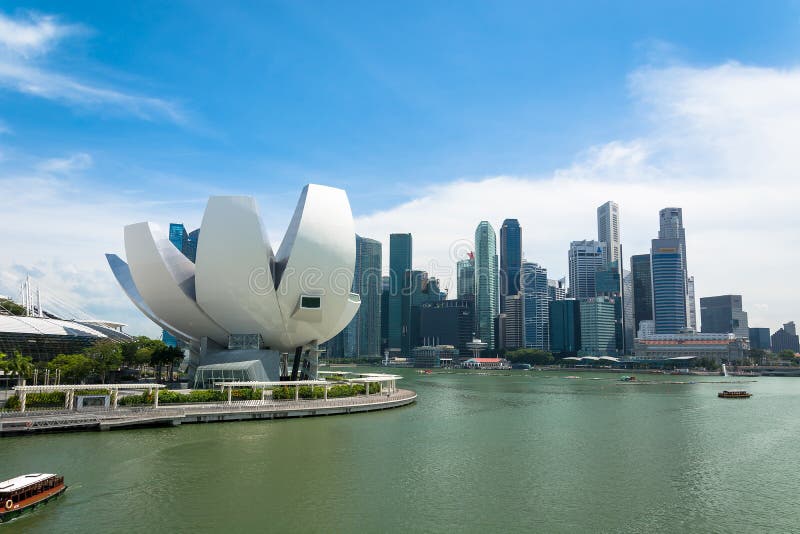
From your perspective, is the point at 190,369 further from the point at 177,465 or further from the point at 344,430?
the point at 177,465

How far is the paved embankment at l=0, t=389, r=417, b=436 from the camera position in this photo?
3100cm

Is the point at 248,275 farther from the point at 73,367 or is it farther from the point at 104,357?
the point at 104,357

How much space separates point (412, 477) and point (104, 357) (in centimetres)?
4209

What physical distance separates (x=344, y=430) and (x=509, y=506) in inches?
623

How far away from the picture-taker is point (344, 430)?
34469 millimetres

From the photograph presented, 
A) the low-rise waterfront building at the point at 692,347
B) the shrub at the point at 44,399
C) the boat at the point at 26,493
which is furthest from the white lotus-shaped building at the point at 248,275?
the low-rise waterfront building at the point at 692,347

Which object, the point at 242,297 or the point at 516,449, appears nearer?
the point at 516,449

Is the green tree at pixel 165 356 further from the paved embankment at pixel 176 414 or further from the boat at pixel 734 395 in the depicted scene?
the boat at pixel 734 395

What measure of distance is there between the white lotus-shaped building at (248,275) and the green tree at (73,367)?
245 inches

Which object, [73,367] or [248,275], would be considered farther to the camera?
[73,367]

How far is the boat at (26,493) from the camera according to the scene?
18.0 meters

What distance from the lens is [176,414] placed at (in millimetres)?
34562

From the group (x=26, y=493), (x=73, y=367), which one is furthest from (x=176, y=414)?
(x=73, y=367)

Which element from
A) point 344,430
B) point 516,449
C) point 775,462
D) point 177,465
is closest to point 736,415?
point 775,462
